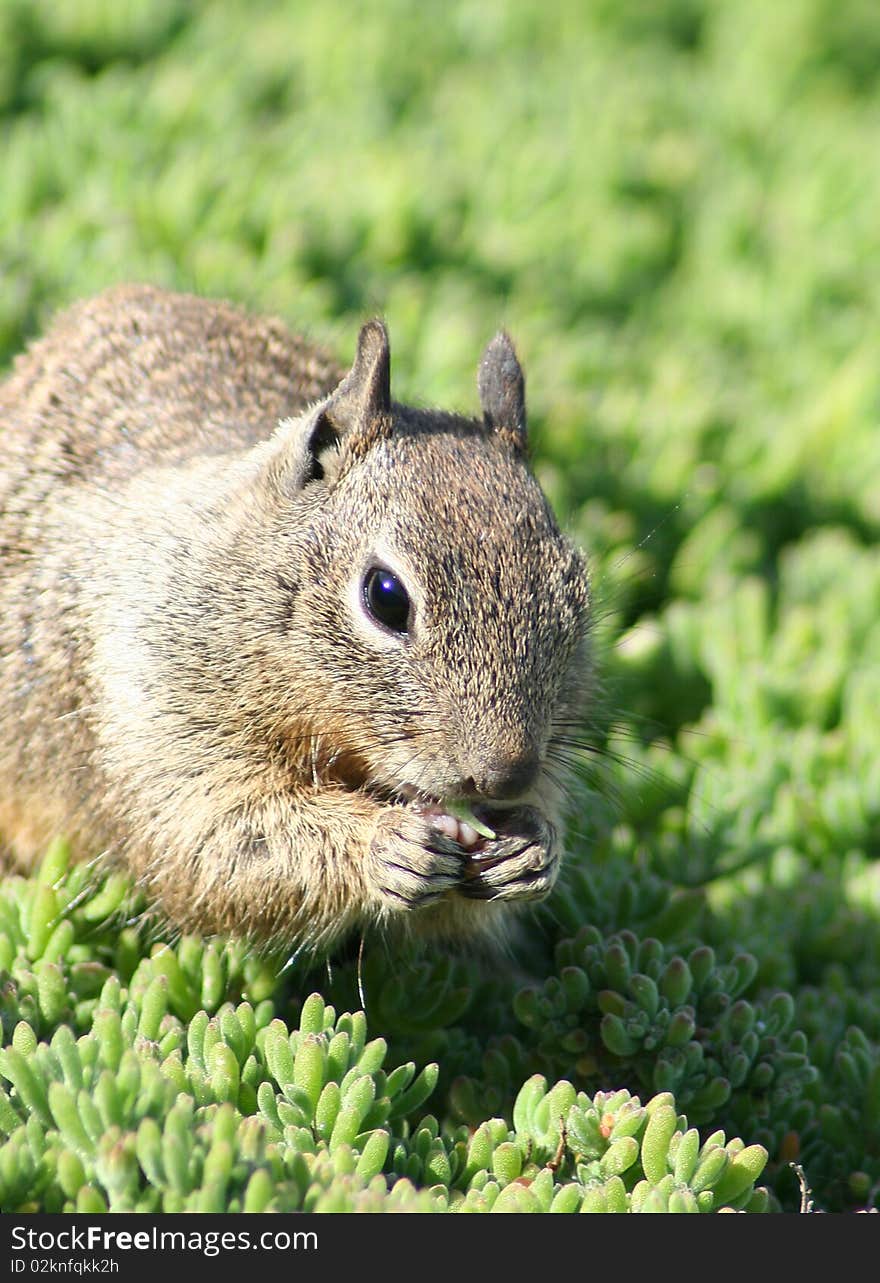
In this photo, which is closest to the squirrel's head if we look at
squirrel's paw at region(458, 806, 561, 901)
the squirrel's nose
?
the squirrel's nose

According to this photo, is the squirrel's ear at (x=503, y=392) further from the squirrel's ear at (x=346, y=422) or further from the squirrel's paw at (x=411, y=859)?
the squirrel's paw at (x=411, y=859)

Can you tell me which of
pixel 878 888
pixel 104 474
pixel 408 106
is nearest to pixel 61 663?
pixel 104 474

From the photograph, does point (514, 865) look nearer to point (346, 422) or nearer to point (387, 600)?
point (387, 600)

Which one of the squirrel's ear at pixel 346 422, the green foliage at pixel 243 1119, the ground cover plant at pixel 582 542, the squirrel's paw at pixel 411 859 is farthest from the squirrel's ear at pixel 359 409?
the green foliage at pixel 243 1119

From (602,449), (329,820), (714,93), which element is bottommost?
(329,820)

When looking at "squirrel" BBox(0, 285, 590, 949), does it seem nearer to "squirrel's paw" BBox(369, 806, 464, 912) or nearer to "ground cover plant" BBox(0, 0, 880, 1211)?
"squirrel's paw" BBox(369, 806, 464, 912)

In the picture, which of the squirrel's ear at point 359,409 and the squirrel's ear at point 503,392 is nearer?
the squirrel's ear at point 359,409

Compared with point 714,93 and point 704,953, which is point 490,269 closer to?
point 714,93
